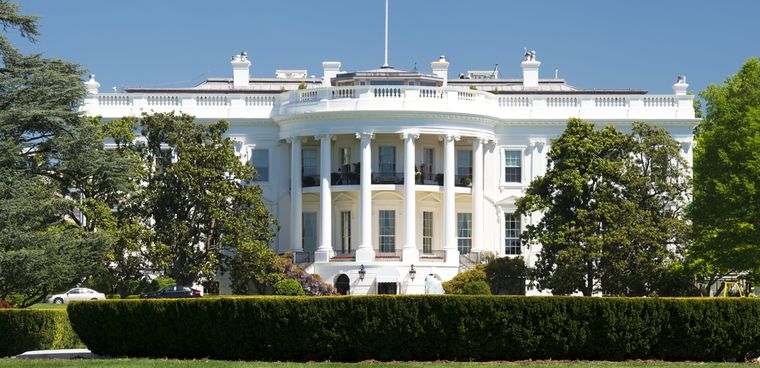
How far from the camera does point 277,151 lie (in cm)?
7462

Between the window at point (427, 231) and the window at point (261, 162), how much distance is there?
26.6 feet

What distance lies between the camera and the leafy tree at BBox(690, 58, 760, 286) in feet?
174

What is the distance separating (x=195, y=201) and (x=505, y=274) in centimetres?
1405

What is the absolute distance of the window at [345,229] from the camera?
72938mm

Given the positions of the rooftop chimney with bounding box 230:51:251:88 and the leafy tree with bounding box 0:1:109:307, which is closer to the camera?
the leafy tree with bounding box 0:1:109:307

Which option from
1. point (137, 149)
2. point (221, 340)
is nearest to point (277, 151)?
point (137, 149)

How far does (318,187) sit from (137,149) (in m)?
11.5

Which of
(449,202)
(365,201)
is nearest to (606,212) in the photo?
(449,202)

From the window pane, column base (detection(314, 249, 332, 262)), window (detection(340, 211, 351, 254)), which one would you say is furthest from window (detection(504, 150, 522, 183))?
column base (detection(314, 249, 332, 262))

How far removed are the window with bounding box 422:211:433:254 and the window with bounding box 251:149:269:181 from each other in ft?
26.6

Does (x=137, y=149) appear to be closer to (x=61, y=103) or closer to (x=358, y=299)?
(x=61, y=103)

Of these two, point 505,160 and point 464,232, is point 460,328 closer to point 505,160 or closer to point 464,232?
point 464,232

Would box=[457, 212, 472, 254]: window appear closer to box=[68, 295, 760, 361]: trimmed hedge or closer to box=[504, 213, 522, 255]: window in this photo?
box=[504, 213, 522, 255]: window

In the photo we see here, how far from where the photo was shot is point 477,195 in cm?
7194
